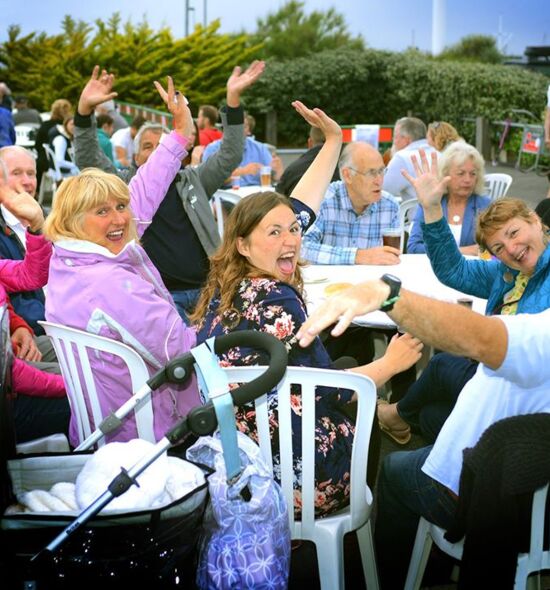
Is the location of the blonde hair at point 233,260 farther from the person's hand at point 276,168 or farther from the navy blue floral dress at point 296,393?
the person's hand at point 276,168

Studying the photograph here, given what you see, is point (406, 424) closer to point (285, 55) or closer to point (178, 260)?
point (178, 260)

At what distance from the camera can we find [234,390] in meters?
1.76

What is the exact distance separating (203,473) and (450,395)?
1563mm

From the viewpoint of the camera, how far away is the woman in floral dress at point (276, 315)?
2367mm

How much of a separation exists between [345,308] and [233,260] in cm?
106

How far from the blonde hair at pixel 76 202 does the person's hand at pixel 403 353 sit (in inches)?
46.3

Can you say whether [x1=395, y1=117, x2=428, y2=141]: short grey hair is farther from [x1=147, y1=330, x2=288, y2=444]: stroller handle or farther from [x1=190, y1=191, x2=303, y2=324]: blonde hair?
[x1=147, y1=330, x2=288, y2=444]: stroller handle

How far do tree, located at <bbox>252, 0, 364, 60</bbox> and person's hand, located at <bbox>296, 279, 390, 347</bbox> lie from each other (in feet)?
99.3

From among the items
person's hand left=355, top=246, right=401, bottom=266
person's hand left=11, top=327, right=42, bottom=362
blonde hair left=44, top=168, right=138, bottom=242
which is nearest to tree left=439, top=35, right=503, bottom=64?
person's hand left=355, top=246, right=401, bottom=266

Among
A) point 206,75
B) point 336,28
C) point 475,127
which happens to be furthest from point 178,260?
point 336,28

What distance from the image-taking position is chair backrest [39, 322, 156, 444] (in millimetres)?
2557

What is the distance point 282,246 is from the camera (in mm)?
2693

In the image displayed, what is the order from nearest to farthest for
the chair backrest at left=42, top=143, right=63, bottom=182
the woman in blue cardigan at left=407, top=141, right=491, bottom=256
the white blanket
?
the white blanket
the woman in blue cardigan at left=407, top=141, right=491, bottom=256
the chair backrest at left=42, top=143, right=63, bottom=182

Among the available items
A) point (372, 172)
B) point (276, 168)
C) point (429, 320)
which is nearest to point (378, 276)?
point (372, 172)
